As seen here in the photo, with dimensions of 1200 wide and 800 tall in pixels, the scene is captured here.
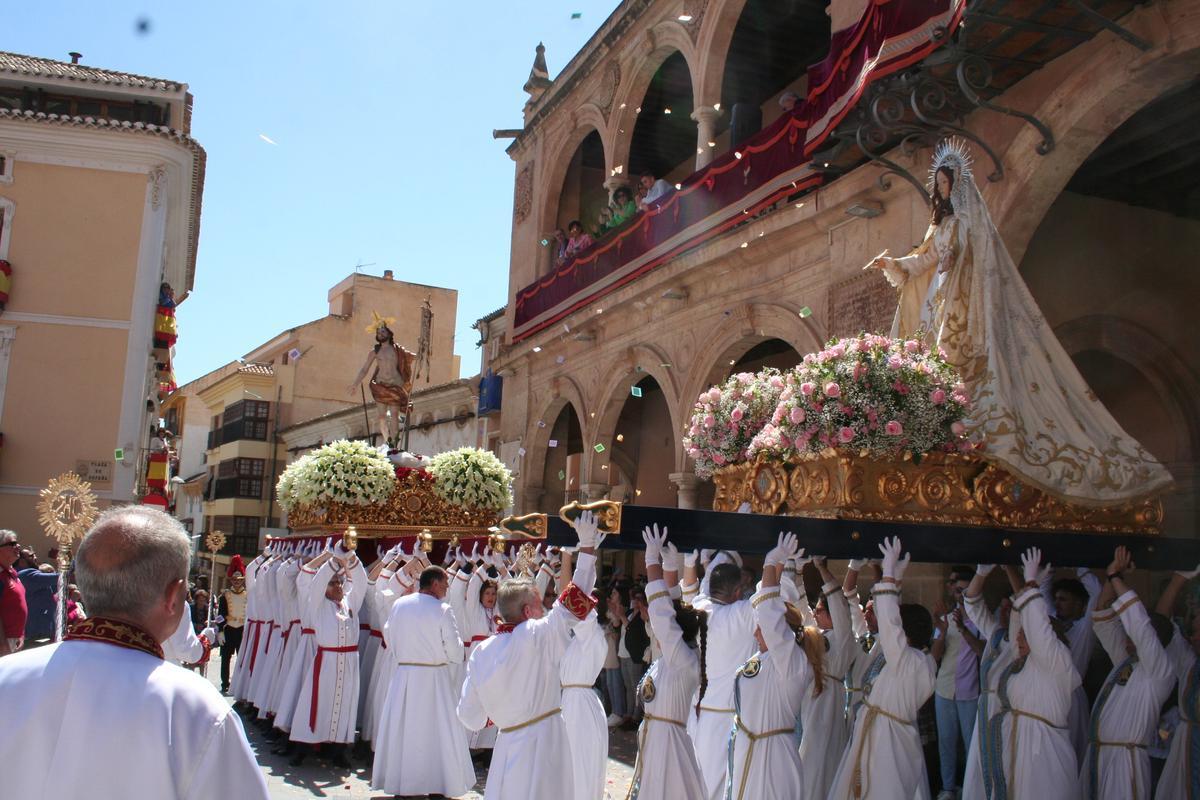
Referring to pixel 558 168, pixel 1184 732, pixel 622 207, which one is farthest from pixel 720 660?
pixel 558 168

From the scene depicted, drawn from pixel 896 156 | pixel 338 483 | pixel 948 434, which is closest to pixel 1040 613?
pixel 948 434

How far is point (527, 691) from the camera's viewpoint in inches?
221

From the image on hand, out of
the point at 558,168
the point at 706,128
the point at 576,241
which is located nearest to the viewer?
the point at 706,128

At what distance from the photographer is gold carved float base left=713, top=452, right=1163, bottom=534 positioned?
5.08 metres

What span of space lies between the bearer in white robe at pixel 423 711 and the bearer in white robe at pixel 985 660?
3820mm

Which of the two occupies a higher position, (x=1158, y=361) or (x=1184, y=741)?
(x=1158, y=361)

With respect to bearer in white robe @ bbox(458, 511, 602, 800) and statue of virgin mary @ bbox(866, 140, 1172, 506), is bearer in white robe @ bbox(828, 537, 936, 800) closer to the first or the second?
statue of virgin mary @ bbox(866, 140, 1172, 506)

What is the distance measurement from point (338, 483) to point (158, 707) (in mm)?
8373

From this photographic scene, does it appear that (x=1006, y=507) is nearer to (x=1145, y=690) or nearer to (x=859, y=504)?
(x=859, y=504)

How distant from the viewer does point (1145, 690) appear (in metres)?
5.63

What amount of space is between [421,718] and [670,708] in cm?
287

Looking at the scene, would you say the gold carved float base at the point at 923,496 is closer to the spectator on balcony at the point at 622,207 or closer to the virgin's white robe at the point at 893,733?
the virgin's white robe at the point at 893,733

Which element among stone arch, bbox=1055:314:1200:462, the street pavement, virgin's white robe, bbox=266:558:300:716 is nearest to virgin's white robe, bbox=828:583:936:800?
the street pavement

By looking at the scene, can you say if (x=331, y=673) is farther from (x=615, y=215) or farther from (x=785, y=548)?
(x=615, y=215)
